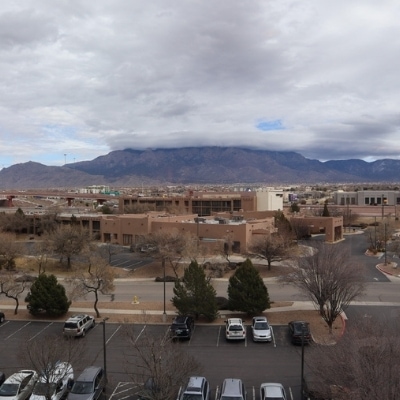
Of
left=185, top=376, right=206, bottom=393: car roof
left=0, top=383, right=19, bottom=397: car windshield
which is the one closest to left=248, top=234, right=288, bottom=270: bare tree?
left=185, top=376, right=206, bottom=393: car roof

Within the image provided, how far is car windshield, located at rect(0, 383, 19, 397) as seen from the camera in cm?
1737

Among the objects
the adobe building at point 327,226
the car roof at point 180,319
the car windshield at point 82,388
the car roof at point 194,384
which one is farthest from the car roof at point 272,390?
the adobe building at point 327,226

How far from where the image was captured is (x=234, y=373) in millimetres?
20328

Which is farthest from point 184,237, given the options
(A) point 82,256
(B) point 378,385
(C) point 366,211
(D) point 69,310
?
(C) point 366,211

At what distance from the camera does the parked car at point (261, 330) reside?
79.5 ft

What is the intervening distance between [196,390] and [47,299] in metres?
14.8

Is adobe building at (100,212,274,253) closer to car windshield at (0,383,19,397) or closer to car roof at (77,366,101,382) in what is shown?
car roof at (77,366,101,382)

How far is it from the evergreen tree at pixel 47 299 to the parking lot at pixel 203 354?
2.92 ft

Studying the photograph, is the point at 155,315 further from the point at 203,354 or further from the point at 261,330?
the point at 261,330

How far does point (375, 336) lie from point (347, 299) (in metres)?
9.82

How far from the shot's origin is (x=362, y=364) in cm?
1365

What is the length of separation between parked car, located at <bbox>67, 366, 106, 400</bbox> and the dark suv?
18.5ft

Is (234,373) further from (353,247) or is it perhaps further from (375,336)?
(353,247)

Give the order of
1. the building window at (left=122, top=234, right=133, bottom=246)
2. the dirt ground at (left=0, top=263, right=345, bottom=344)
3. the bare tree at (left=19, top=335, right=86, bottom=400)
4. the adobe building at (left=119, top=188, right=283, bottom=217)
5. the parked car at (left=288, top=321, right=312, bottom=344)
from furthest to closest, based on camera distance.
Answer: the adobe building at (left=119, top=188, right=283, bottom=217), the building window at (left=122, top=234, right=133, bottom=246), the dirt ground at (left=0, top=263, right=345, bottom=344), the parked car at (left=288, top=321, right=312, bottom=344), the bare tree at (left=19, top=335, right=86, bottom=400)
